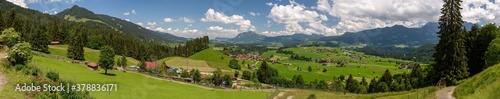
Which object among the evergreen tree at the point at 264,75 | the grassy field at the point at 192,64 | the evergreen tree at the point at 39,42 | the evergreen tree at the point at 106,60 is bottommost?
the evergreen tree at the point at 264,75

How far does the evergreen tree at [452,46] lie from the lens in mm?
41062

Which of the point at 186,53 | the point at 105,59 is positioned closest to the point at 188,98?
the point at 105,59

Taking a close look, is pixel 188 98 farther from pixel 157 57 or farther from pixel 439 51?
pixel 157 57

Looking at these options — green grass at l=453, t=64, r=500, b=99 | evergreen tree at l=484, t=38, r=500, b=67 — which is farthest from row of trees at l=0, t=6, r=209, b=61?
evergreen tree at l=484, t=38, r=500, b=67

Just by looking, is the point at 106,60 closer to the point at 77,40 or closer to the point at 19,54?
the point at 19,54

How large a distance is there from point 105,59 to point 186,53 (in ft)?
330

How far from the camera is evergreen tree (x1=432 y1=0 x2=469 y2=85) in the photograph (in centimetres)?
4106

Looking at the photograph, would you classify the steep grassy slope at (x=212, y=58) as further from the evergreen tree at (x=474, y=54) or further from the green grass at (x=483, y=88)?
the green grass at (x=483, y=88)

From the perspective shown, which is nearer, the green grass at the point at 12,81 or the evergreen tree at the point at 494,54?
the green grass at the point at 12,81

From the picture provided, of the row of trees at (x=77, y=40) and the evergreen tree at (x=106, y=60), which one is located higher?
the row of trees at (x=77, y=40)

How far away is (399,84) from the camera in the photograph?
8606cm

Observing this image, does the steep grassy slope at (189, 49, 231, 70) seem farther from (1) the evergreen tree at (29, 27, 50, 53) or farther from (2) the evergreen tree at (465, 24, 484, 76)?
(2) the evergreen tree at (465, 24, 484, 76)

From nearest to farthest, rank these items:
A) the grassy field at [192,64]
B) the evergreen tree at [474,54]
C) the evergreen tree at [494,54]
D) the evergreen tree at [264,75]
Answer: the evergreen tree at [494,54], the evergreen tree at [474,54], the evergreen tree at [264,75], the grassy field at [192,64]

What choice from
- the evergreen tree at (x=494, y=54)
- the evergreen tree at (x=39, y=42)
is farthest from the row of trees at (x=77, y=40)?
the evergreen tree at (x=494, y=54)
